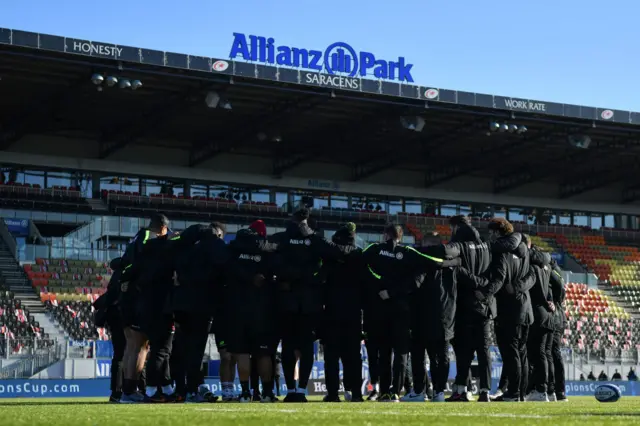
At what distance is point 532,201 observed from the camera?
49.8m

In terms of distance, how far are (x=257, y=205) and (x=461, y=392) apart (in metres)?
30.6

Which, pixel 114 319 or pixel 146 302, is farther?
pixel 114 319

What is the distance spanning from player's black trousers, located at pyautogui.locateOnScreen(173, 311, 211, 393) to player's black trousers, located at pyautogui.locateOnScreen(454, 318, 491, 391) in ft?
9.61

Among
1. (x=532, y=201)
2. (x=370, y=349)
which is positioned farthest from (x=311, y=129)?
(x=370, y=349)

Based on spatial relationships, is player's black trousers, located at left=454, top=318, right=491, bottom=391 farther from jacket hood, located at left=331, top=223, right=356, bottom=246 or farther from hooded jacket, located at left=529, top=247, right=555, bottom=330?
jacket hood, located at left=331, top=223, right=356, bottom=246

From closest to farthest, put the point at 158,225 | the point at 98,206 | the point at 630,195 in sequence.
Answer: the point at 158,225
the point at 98,206
the point at 630,195

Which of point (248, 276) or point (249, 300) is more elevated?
point (248, 276)

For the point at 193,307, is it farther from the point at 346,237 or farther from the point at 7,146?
the point at 7,146

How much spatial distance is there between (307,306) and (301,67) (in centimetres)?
2457

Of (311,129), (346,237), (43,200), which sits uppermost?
(311,129)

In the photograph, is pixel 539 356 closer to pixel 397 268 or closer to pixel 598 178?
pixel 397 268

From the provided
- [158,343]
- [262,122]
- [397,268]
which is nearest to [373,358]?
[397,268]

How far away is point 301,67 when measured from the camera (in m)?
35.8

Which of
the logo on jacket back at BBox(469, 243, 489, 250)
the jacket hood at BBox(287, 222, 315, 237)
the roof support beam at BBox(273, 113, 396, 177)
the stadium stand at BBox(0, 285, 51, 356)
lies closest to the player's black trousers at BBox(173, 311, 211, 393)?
the jacket hood at BBox(287, 222, 315, 237)
